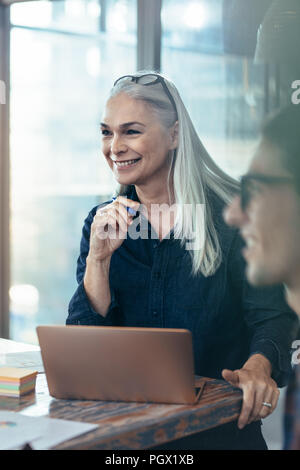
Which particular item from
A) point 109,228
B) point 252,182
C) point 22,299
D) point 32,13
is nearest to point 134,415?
point 109,228

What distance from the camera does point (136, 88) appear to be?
2.59m

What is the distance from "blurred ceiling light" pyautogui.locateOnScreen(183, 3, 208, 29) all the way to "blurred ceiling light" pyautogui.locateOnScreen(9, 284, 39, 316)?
6.31 ft

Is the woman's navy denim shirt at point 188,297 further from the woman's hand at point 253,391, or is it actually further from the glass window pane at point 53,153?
the glass window pane at point 53,153

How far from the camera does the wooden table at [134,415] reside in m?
1.45

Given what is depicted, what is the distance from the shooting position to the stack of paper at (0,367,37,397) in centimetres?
176

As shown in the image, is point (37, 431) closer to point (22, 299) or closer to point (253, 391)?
point (253, 391)

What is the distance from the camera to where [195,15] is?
3.20 metres

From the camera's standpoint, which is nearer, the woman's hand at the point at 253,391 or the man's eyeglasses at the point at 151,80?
the woman's hand at the point at 253,391

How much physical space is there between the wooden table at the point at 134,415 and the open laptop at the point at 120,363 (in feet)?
0.09

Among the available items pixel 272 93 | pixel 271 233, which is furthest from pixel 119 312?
pixel 272 93

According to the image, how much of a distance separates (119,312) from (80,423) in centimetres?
100

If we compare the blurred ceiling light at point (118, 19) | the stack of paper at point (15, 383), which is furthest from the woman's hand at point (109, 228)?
the blurred ceiling light at point (118, 19)

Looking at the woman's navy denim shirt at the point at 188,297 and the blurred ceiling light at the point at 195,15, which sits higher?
the blurred ceiling light at the point at 195,15

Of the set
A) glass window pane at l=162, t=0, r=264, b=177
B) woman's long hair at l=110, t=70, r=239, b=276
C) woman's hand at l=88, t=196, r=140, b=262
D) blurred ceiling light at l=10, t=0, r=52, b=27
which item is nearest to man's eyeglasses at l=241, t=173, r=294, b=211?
glass window pane at l=162, t=0, r=264, b=177
